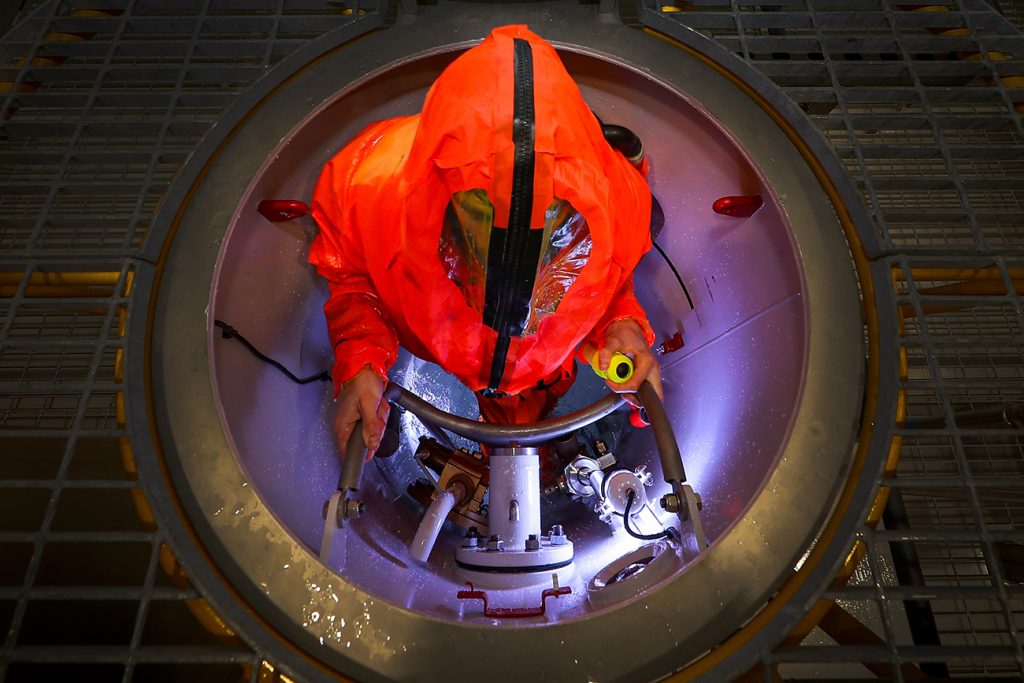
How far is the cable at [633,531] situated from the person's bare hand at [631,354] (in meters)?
0.21

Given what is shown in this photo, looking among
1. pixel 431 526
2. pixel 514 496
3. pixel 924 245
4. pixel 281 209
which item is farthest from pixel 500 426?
pixel 924 245

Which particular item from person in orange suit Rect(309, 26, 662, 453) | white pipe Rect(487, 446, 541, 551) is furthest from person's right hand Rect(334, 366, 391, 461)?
white pipe Rect(487, 446, 541, 551)

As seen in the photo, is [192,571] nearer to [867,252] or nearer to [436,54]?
[436,54]

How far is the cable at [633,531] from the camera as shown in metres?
1.37

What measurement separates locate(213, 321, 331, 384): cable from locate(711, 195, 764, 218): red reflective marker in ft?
3.40

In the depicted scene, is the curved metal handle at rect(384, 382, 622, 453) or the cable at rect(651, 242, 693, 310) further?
the cable at rect(651, 242, 693, 310)

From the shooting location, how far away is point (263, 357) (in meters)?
1.34

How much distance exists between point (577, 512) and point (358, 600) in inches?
36.0

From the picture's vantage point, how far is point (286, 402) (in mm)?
1390

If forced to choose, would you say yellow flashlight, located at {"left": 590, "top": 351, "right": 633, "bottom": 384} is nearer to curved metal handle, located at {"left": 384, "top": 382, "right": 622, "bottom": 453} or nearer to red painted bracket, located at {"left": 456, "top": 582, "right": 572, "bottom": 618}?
curved metal handle, located at {"left": 384, "top": 382, "right": 622, "bottom": 453}

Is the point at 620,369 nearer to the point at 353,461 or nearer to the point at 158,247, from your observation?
the point at 353,461

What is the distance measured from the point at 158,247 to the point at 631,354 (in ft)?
3.17

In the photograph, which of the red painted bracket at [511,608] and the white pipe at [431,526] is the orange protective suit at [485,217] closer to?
the white pipe at [431,526]

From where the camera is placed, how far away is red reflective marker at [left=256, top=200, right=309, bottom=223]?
1.33m
